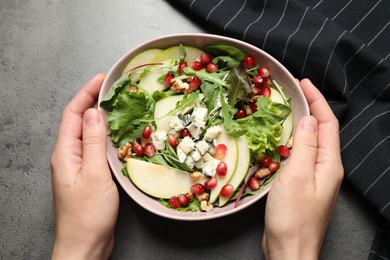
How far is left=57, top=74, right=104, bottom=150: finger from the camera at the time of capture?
71.9 inches

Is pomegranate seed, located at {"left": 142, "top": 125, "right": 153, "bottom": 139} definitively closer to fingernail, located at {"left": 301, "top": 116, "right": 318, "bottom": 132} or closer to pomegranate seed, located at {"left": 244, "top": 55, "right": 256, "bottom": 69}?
pomegranate seed, located at {"left": 244, "top": 55, "right": 256, "bottom": 69}

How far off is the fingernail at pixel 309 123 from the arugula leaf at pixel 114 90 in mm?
691

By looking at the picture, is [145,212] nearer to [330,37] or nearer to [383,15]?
[330,37]

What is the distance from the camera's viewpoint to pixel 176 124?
183 cm

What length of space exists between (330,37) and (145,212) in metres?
1.06

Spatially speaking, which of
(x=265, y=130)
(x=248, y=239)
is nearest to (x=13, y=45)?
(x=265, y=130)

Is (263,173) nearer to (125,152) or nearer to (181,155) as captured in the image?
(181,155)

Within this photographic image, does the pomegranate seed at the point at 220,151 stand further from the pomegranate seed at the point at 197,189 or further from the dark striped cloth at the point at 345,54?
the dark striped cloth at the point at 345,54

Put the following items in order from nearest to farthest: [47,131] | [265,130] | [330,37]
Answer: [265,130], [330,37], [47,131]

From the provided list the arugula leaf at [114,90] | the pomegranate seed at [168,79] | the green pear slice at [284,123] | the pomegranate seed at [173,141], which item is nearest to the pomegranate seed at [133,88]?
the arugula leaf at [114,90]

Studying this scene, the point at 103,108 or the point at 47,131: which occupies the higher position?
the point at 103,108

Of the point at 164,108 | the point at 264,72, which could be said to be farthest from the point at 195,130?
the point at 264,72

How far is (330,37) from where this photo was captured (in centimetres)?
195

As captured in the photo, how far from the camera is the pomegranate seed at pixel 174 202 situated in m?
1.81
